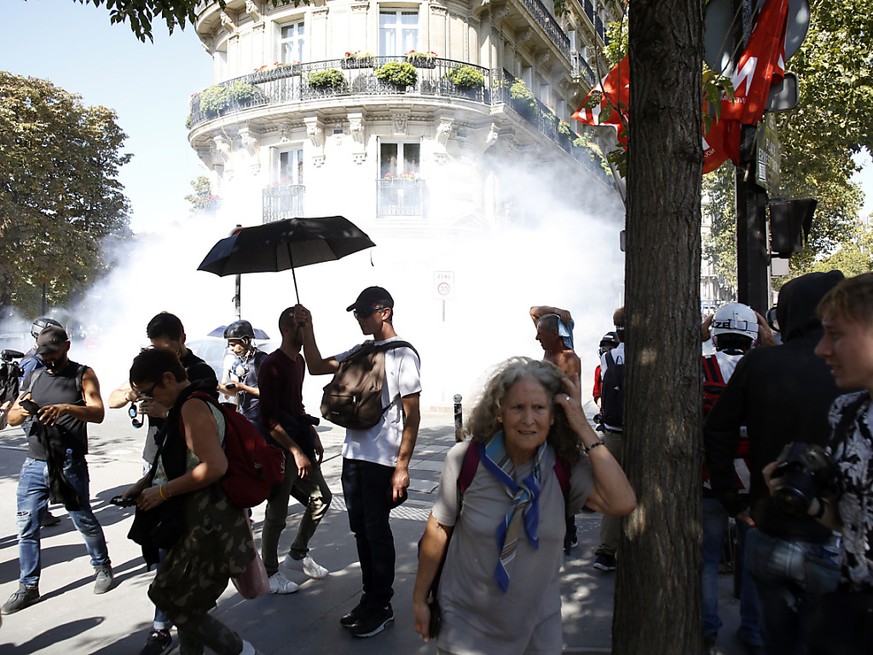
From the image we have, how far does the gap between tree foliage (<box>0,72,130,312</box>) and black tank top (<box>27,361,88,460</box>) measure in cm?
2496

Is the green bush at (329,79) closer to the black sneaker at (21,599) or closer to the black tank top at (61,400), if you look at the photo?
the black tank top at (61,400)

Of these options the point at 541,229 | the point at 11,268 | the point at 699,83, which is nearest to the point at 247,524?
the point at 699,83

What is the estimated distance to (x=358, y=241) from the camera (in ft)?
15.7

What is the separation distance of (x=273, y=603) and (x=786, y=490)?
314 centimetres

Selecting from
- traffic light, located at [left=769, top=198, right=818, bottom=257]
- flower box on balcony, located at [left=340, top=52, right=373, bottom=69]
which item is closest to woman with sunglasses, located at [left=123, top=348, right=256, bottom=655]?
traffic light, located at [left=769, top=198, right=818, bottom=257]

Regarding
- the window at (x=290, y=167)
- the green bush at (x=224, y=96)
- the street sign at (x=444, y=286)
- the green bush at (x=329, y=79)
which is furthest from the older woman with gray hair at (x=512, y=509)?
the green bush at (x=224, y=96)

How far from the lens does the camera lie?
6.23ft

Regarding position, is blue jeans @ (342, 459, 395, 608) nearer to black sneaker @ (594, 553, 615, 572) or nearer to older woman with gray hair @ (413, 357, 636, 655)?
older woman with gray hair @ (413, 357, 636, 655)

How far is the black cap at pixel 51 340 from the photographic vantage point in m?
4.34

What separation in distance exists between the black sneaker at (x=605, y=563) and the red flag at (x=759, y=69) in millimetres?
3244

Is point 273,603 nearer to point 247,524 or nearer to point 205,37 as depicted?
point 247,524

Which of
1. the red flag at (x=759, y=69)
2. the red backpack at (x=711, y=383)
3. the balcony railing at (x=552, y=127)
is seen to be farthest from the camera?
the balcony railing at (x=552, y=127)

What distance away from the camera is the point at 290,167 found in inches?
856

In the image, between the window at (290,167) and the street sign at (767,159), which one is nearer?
the street sign at (767,159)
